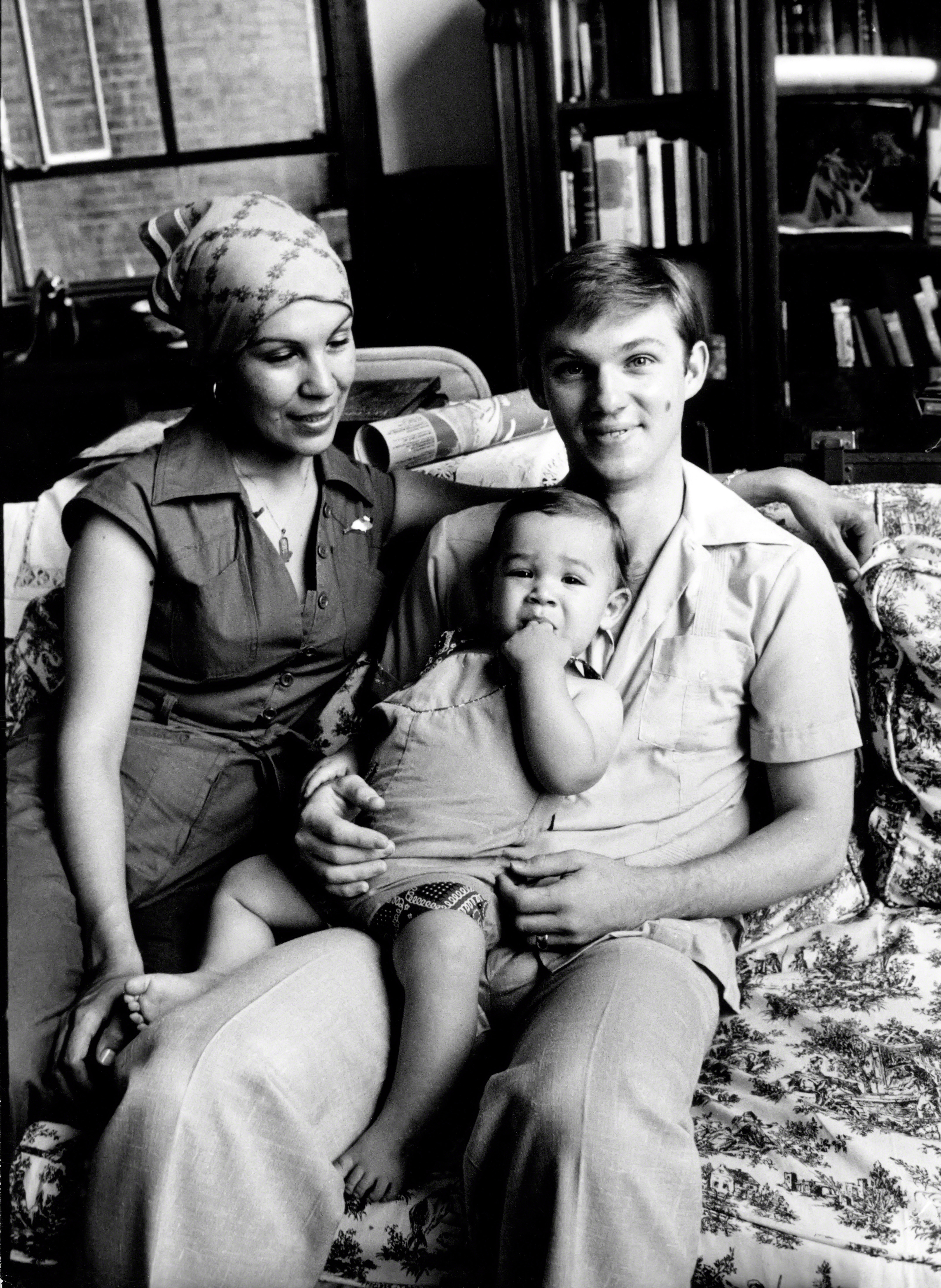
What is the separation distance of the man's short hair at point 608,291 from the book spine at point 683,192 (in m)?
2.16

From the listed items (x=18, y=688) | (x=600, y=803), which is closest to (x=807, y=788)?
(x=600, y=803)

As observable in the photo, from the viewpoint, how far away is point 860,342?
3730 mm

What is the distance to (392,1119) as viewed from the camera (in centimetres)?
123

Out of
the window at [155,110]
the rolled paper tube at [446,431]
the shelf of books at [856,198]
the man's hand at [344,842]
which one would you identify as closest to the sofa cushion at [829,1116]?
the man's hand at [344,842]

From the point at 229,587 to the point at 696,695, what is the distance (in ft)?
1.99

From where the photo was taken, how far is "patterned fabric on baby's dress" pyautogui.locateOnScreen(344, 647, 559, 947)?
1358 millimetres

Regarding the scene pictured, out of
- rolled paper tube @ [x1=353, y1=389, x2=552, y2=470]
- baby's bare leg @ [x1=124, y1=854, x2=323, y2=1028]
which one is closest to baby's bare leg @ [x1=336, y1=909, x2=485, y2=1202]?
baby's bare leg @ [x1=124, y1=854, x2=323, y2=1028]

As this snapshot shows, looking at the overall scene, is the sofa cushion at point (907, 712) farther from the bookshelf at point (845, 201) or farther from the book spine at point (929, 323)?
the book spine at point (929, 323)

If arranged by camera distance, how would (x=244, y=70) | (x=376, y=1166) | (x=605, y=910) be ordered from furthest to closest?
(x=244, y=70), (x=605, y=910), (x=376, y=1166)

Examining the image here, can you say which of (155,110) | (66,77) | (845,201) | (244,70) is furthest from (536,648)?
(66,77)

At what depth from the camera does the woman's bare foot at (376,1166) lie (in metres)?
1.21

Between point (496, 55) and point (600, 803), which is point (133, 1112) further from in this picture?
point (496, 55)

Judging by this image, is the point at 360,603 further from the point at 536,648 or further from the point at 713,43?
the point at 713,43

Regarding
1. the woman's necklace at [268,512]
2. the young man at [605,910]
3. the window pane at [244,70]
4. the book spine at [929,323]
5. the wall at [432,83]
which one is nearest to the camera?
the young man at [605,910]
